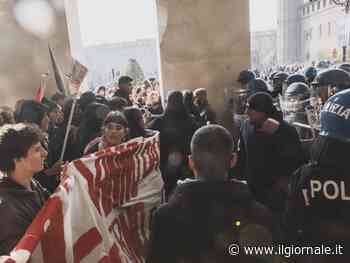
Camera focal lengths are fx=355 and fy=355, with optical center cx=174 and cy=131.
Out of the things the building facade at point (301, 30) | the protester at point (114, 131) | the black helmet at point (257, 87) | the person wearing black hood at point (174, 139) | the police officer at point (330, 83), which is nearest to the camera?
the protester at point (114, 131)

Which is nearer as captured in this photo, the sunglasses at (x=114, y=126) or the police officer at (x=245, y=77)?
the sunglasses at (x=114, y=126)

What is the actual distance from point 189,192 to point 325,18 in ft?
171

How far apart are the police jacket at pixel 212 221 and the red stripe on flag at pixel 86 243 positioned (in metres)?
0.52

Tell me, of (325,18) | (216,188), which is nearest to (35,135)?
(216,188)

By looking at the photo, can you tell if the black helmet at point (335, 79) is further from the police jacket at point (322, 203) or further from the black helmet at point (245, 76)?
the black helmet at point (245, 76)

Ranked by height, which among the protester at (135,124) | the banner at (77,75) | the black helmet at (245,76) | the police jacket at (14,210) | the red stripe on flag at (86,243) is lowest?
the red stripe on flag at (86,243)

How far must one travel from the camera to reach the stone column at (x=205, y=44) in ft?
24.0

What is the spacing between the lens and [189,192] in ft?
5.05

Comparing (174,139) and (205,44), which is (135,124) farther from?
(205,44)

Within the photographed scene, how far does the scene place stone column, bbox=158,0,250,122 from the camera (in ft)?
24.0

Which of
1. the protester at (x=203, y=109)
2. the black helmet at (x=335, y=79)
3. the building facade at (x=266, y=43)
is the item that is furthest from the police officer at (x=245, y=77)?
the building facade at (x=266, y=43)

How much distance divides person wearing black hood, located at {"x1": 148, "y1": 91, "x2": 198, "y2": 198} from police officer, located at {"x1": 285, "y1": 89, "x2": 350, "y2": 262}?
214cm

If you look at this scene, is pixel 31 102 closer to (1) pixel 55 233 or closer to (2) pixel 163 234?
(1) pixel 55 233

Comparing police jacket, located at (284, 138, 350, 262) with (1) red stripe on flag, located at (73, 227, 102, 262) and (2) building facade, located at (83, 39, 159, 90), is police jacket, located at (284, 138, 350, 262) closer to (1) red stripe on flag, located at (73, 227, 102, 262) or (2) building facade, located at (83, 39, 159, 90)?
(1) red stripe on flag, located at (73, 227, 102, 262)
